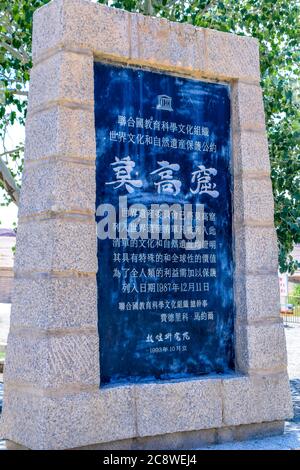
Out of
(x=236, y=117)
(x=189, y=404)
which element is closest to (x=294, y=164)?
(x=236, y=117)

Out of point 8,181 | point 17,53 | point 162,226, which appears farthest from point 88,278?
point 17,53

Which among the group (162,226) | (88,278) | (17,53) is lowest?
(88,278)

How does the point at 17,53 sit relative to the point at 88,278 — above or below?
above

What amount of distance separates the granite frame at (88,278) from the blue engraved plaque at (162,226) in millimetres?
147

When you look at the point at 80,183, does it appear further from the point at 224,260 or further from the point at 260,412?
the point at 260,412

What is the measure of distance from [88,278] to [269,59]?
19.2ft

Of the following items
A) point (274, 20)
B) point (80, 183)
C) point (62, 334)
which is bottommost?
point (62, 334)

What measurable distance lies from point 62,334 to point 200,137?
7.53 feet

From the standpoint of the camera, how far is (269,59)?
9.84 m

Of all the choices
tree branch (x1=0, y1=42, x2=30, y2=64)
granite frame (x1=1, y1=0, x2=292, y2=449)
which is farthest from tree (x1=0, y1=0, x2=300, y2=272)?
granite frame (x1=1, y1=0, x2=292, y2=449)

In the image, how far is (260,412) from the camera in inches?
237

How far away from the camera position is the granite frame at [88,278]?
5109 millimetres

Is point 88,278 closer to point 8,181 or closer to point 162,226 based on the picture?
point 162,226

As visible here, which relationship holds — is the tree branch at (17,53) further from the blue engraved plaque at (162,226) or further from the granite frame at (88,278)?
the blue engraved plaque at (162,226)
